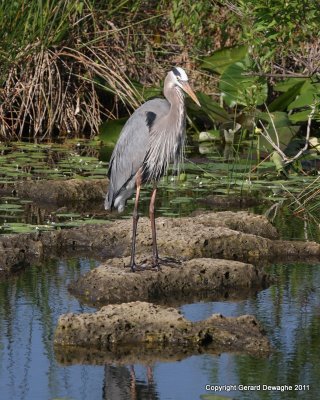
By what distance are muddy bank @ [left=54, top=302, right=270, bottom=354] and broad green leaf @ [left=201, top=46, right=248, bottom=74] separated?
319 inches

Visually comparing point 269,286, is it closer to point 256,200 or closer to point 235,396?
point 235,396

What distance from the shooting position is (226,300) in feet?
22.4

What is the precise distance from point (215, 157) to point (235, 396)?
6.68 m

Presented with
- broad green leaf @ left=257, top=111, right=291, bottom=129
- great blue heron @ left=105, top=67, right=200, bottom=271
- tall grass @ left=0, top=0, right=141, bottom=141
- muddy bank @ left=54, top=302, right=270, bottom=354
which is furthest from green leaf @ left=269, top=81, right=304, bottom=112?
muddy bank @ left=54, top=302, right=270, bottom=354

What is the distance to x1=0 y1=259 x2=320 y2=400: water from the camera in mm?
5176

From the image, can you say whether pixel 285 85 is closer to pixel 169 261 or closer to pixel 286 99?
pixel 286 99

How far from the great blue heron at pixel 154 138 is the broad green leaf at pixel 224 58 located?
6001mm

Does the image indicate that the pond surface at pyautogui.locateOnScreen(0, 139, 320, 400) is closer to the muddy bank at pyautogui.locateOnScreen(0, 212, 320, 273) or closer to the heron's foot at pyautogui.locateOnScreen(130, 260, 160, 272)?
the muddy bank at pyautogui.locateOnScreen(0, 212, 320, 273)

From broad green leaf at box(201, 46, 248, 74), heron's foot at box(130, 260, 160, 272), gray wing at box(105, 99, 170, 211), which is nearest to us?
heron's foot at box(130, 260, 160, 272)

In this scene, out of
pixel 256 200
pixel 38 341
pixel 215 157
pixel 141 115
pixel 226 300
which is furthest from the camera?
pixel 215 157

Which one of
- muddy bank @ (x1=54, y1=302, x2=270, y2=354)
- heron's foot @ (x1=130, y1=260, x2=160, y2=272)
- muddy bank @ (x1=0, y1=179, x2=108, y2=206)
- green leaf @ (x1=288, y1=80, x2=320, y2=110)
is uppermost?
green leaf @ (x1=288, y1=80, x2=320, y2=110)

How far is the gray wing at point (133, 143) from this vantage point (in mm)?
7688

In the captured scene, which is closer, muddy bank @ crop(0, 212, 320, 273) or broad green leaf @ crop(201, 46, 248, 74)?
muddy bank @ crop(0, 212, 320, 273)

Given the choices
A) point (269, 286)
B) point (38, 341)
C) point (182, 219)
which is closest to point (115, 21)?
point (182, 219)
